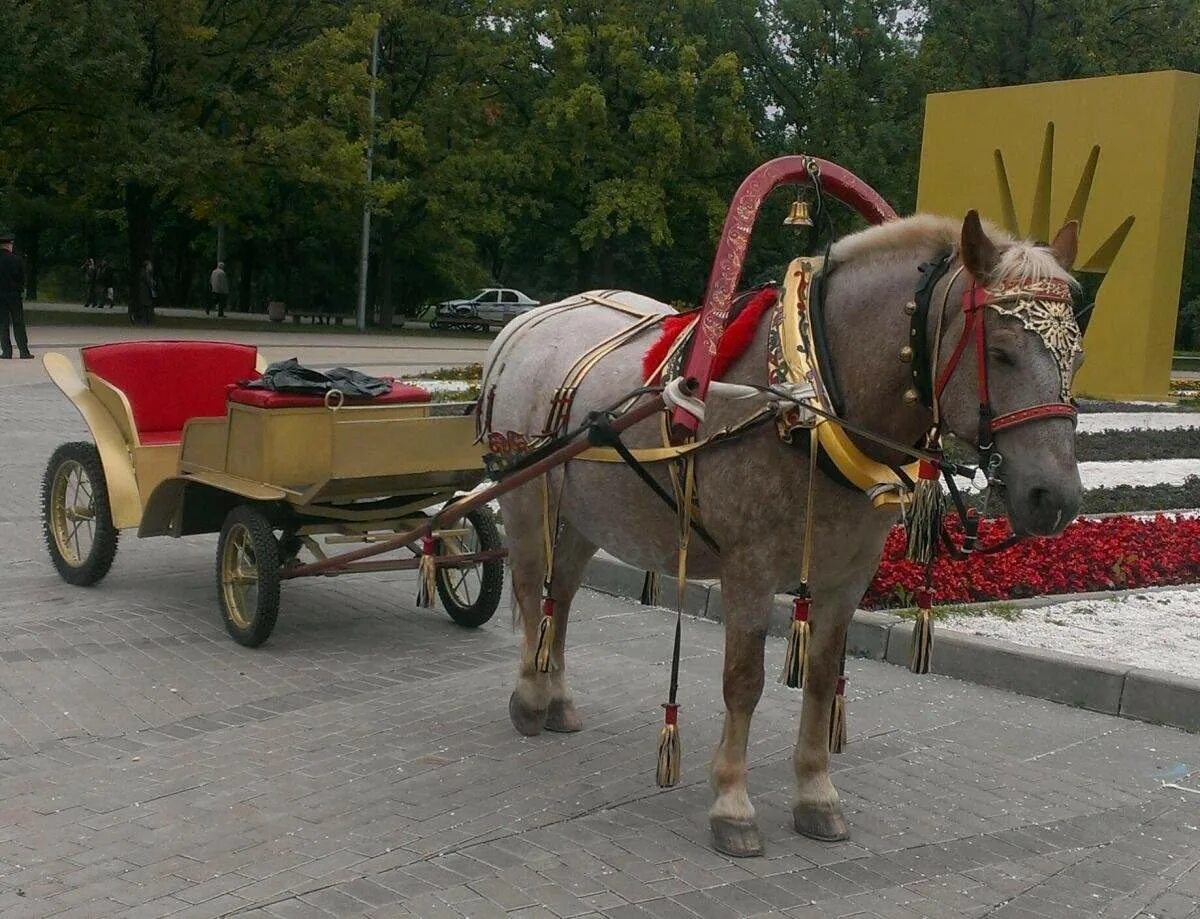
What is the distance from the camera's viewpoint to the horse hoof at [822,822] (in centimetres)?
493

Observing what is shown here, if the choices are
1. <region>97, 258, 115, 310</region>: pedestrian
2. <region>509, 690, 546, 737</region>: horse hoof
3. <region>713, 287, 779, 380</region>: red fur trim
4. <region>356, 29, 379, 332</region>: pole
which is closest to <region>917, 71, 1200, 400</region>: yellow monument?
<region>509, 690, 546, 737</region>: horse hoof

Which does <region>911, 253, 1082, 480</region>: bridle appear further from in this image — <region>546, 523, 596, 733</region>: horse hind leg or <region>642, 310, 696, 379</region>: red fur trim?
<region>546, 523, 596, 733</region>: horse hind leg

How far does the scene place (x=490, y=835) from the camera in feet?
→ 16.0

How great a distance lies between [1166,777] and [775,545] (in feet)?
Answer: 7.68

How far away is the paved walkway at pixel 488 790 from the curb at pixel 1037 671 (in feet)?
0.47

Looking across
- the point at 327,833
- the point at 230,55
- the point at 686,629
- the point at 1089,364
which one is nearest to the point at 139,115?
the point at 230,55

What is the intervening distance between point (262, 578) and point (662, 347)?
112 inches

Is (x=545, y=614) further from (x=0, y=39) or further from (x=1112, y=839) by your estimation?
(x=0, y=39)

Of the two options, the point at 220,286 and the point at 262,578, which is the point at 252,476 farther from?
the point at 220,286

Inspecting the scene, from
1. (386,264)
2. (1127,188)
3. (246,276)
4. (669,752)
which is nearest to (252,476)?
(669,752)

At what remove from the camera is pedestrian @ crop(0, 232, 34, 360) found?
875 inches

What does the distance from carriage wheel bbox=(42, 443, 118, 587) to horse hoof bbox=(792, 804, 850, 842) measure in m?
4.98

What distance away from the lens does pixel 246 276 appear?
4953 cm

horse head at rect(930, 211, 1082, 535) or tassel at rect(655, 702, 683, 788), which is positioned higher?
horse head at rect(930, 211, 1082, 535)
